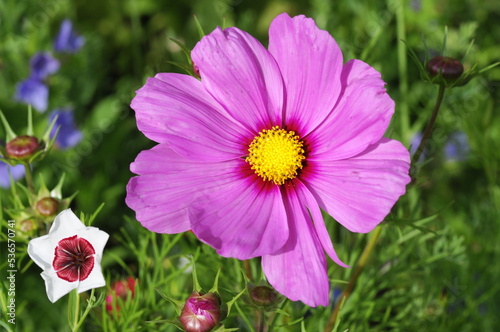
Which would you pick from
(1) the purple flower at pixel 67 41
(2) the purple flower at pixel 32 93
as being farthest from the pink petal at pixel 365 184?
(1) the purple flower at pixel 67 41

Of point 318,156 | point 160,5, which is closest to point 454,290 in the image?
point 318,156

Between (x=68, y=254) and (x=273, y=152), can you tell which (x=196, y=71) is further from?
(x=68, y=254)

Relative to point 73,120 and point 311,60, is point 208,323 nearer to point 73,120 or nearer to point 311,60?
point 311,60

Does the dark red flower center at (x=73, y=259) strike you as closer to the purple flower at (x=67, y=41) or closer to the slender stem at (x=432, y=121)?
the slender stem at (x=432, y=121)

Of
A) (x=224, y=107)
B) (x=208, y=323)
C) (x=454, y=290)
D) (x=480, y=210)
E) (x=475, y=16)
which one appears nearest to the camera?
(x=208, y=323)

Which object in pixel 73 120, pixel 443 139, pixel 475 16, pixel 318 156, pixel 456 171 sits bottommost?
pixel 73 120

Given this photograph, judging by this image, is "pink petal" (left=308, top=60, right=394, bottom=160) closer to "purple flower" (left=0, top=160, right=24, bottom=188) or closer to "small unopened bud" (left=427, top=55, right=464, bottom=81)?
"small unopened bud" (left=427, top=55, right=464, bottom=81)
